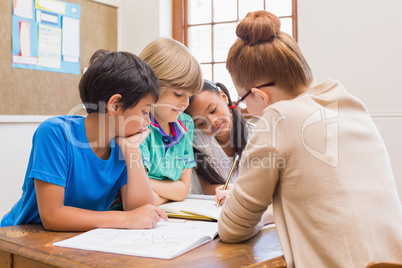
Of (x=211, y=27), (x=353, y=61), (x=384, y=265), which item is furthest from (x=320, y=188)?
(x=211, y=27)

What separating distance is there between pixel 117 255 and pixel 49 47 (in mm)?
2424

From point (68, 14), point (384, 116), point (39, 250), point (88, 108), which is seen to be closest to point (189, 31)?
point (68, 14)

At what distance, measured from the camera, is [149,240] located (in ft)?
3.19

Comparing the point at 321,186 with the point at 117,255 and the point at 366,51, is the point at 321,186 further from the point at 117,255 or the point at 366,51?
the point at 366,51

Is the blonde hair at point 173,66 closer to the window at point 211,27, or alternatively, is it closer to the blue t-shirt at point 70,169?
the blue t-shirt at point 70,169

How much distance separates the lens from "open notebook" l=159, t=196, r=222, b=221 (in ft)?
4.02

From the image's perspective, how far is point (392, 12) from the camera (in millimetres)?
2588

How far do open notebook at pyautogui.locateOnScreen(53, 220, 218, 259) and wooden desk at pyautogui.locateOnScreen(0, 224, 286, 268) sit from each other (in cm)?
2

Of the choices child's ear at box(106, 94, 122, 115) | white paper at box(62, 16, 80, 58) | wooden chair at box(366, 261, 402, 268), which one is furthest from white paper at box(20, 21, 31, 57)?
wooden chair at box(366, 261, 402, 268)

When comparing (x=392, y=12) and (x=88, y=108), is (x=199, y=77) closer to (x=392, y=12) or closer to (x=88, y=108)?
(x=88, y=108)

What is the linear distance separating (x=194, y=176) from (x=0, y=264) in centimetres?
100

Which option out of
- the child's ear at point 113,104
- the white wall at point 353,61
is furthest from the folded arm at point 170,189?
the white wall at point 353,61

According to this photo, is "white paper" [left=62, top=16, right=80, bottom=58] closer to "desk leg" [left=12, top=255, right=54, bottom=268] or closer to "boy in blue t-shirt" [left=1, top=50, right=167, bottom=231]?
"boy in blue t-shirt" [left=1, top=50, right=167, bottom=231]

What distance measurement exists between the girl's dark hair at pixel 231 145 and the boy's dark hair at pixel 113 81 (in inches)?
26.0
